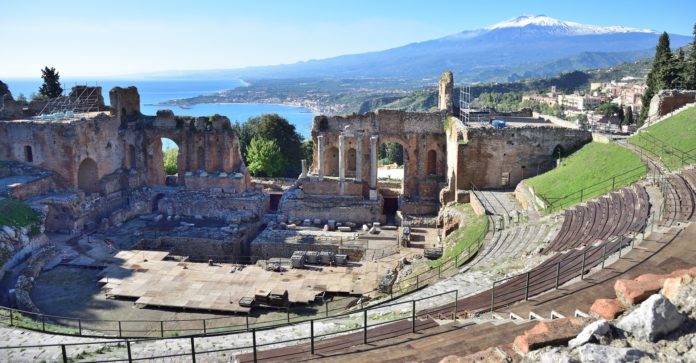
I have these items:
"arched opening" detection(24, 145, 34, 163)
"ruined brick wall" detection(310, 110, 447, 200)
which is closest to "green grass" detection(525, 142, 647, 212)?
"ruined brick wall" detection(310, 110, 447, 200)

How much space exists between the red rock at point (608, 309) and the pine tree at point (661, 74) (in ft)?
122

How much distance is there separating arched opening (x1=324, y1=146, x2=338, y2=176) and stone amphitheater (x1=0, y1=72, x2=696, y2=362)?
0.58ft

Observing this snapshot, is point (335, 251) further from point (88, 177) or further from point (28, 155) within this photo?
point (28, 155)

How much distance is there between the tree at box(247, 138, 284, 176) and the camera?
4944cm

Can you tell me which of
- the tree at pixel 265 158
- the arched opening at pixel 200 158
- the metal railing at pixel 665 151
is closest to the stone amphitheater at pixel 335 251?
the arched opening at pixel 200 158

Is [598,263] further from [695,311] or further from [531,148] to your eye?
[531,148]

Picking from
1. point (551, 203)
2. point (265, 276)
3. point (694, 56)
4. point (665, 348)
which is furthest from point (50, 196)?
point (694, 56)

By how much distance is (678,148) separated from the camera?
25.4m

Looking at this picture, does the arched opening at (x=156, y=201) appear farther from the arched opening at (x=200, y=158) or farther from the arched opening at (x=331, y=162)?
the arched opening at (x=331, y=162)

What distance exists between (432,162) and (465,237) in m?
14.6

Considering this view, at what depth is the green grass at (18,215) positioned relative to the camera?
90.1ft

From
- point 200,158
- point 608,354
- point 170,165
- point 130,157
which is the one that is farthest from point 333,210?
point 608,354

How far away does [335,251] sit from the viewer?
30.5m

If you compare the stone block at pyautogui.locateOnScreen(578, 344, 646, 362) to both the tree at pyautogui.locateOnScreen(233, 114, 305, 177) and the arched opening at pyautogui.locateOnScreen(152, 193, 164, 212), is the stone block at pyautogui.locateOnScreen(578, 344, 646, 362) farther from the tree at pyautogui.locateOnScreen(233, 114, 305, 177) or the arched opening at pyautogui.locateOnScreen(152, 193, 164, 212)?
the tree at pyautogui.locateOnScreen(233, 114, 305, 177)
